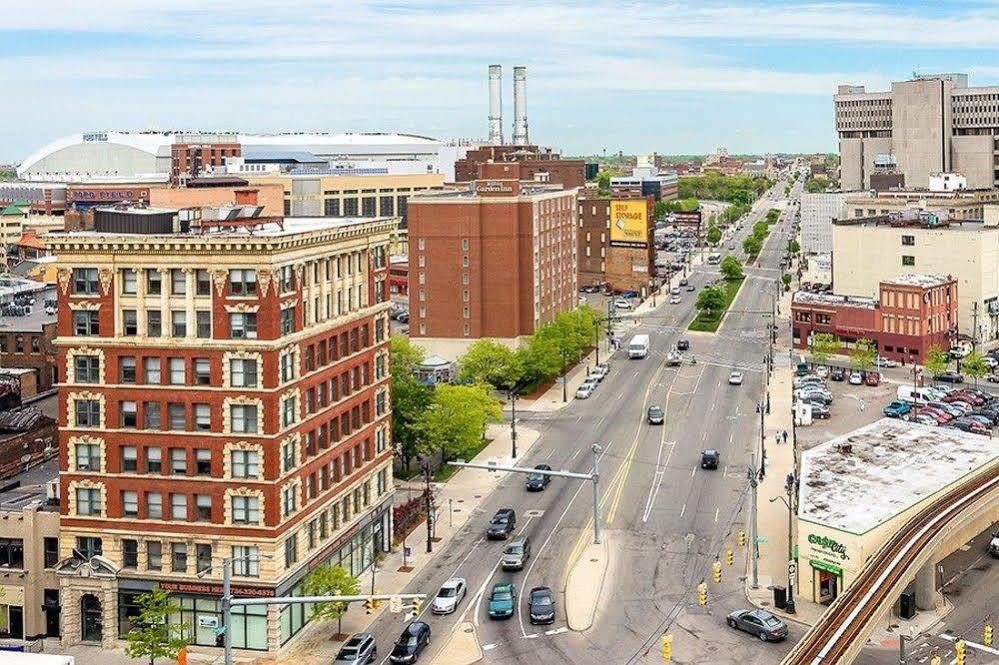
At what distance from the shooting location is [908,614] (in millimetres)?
68250

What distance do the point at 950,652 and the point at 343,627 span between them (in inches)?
1229

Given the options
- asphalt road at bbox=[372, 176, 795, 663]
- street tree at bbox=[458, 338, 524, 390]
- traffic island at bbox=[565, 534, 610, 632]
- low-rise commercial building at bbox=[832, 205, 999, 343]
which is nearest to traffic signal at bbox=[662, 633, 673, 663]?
asphalt road at bbox=[372, 176, 795, 663]

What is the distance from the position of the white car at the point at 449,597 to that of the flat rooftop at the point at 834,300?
9413 centimetres

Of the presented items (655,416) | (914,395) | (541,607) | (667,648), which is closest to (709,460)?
(655,416)

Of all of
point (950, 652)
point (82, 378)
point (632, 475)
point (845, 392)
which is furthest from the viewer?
point (845, 392)

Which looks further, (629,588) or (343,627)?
(629,588)

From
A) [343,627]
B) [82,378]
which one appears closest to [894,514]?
[343,627]

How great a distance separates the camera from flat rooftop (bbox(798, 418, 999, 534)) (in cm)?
7244

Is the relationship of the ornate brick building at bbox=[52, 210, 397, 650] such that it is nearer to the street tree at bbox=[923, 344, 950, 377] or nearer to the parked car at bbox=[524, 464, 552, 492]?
the parked car at bbox=[524, 464, 552, 492]

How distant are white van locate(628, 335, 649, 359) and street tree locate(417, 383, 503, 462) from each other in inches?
2173

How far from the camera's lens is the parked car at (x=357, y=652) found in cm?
6272

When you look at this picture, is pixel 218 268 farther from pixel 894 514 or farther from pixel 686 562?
pixel 894 514

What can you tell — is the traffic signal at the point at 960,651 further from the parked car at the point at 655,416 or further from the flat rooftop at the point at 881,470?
the parked car at the point at 655,416

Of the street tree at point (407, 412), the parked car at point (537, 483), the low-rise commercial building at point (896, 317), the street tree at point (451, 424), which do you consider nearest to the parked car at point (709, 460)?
the parked car at point (537, 483)
